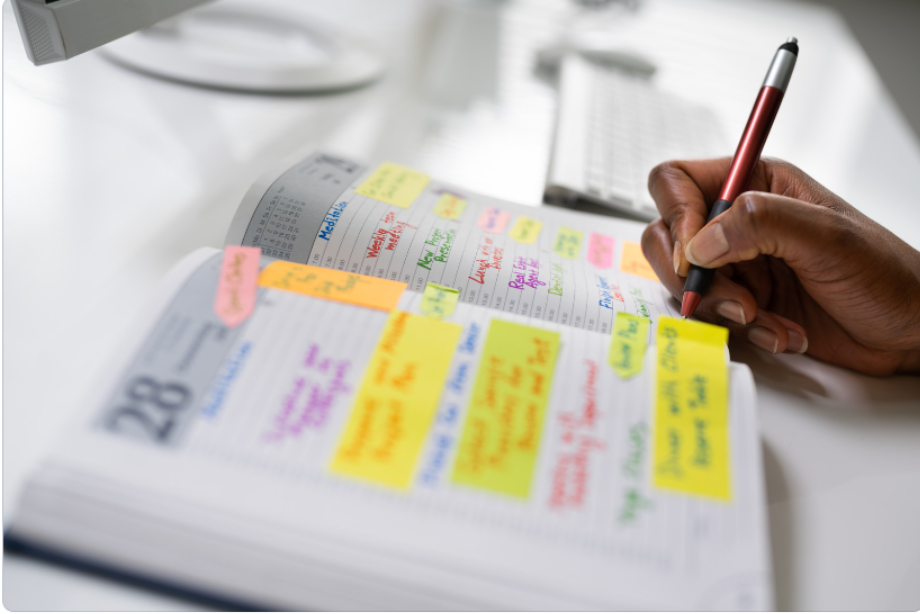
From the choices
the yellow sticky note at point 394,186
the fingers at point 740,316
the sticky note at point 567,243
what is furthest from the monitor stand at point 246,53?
the fingers at point 740,316

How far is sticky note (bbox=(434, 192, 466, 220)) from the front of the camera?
0.48 m

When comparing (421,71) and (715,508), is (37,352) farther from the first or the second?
(421,71)

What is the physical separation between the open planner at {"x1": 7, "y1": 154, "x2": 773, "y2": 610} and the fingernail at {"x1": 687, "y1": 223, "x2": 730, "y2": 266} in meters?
0.08

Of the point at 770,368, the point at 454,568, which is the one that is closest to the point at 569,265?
the point at 770,368

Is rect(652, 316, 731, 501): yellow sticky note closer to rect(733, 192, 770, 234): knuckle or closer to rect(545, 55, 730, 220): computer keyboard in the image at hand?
rect(733, 192, 770, 234): knuckle

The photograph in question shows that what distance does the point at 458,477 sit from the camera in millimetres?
279

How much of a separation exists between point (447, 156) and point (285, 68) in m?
0.23

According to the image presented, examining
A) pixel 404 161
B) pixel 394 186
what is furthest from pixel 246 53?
pixel 394 186

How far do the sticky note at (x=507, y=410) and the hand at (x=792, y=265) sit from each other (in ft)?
0.51

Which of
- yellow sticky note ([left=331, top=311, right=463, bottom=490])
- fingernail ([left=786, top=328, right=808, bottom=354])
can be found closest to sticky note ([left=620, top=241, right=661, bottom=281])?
fingernail ([left=786, top=328, right=808, bottom=354])

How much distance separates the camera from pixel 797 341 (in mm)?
444

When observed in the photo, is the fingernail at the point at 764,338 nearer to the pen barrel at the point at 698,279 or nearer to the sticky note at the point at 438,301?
the pen barrel at the point at 698,279

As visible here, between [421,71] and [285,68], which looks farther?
[421,71]

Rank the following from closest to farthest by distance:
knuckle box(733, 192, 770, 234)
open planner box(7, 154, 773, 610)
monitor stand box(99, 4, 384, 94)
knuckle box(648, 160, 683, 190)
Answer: open planner box(7, 154, 773, 610)
knuckle box(733, 192, 770, 234)
knuckle box(648, 160, 683, 190)
monitor stand box(99, 4, 384, 94)
